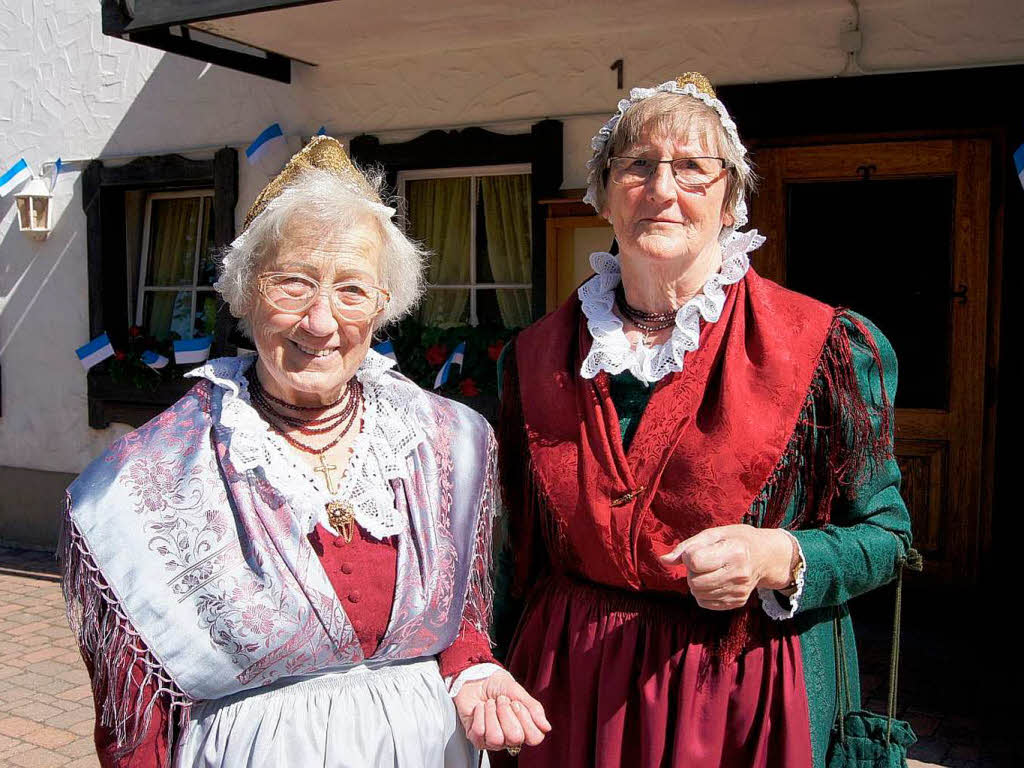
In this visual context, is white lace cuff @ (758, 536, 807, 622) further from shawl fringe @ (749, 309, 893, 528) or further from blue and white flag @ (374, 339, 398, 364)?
blue and white flag @ (374, 339, 398, 364)

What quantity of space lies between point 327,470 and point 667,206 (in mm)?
799

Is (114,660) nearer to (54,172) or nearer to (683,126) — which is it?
(683,126)

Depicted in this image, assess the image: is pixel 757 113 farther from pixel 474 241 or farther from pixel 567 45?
pixel 474 241

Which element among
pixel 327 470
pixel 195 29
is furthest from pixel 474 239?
pixel 327 470

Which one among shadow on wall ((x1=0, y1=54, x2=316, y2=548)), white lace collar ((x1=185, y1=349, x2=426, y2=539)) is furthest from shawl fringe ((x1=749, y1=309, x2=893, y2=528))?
shadow on wall ((x1=0, y1=54, x2=316, y2=548))

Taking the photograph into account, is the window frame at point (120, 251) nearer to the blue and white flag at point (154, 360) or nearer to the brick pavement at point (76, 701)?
the blue and white flag at point (154, 360)

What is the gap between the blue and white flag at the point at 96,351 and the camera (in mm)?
6682

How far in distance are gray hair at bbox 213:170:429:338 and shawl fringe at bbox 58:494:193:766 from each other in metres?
0.46

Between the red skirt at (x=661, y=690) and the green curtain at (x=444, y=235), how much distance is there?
13.8ft

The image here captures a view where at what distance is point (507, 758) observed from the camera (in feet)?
7.04

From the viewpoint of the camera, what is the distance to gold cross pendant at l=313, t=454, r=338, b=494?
173cm

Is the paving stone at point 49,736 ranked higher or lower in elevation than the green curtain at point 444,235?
lower

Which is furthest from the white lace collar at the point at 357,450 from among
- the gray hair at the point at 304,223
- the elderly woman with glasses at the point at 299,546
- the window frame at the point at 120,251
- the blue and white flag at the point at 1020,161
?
the window frame at the point at 120,251

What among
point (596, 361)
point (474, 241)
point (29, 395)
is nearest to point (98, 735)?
point (596, 361)
